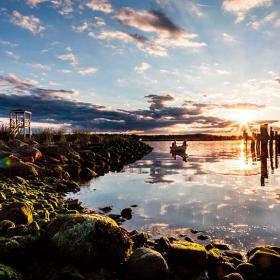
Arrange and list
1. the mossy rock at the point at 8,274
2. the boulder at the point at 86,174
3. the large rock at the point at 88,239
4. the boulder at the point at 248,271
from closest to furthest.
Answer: the mossy rock at the point at 8,274
the large rock at the point at 88,239
the boulder at the point at 248,271
the boulder at the point at 86,174

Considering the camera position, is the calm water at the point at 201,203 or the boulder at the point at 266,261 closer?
the boulder at the point at 266,261

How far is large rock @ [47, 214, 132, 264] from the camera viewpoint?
5055 millimetres

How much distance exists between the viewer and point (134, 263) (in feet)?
16.5

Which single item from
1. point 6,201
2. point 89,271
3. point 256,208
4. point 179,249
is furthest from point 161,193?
point 89,271

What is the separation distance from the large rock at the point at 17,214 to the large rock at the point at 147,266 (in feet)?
8.05

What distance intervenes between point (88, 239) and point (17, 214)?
199cm

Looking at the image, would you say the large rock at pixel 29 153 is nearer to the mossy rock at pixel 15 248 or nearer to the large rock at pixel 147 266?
the mossy rock at pixel 15 248

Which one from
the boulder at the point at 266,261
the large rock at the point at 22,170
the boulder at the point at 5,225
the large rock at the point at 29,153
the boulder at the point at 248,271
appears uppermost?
the large rock at the point at 29,153

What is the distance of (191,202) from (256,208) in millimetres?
2149

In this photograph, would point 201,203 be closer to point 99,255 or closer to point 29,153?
point 99,255

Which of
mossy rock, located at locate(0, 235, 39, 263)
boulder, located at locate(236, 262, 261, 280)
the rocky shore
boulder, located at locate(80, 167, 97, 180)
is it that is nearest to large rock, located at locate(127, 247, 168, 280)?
the rocky shore

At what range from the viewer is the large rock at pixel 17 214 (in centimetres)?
624

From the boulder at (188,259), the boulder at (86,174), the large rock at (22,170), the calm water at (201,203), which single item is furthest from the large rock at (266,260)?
the boulder at (86,174)

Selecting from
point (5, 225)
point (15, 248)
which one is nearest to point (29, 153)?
point (5, 225)
